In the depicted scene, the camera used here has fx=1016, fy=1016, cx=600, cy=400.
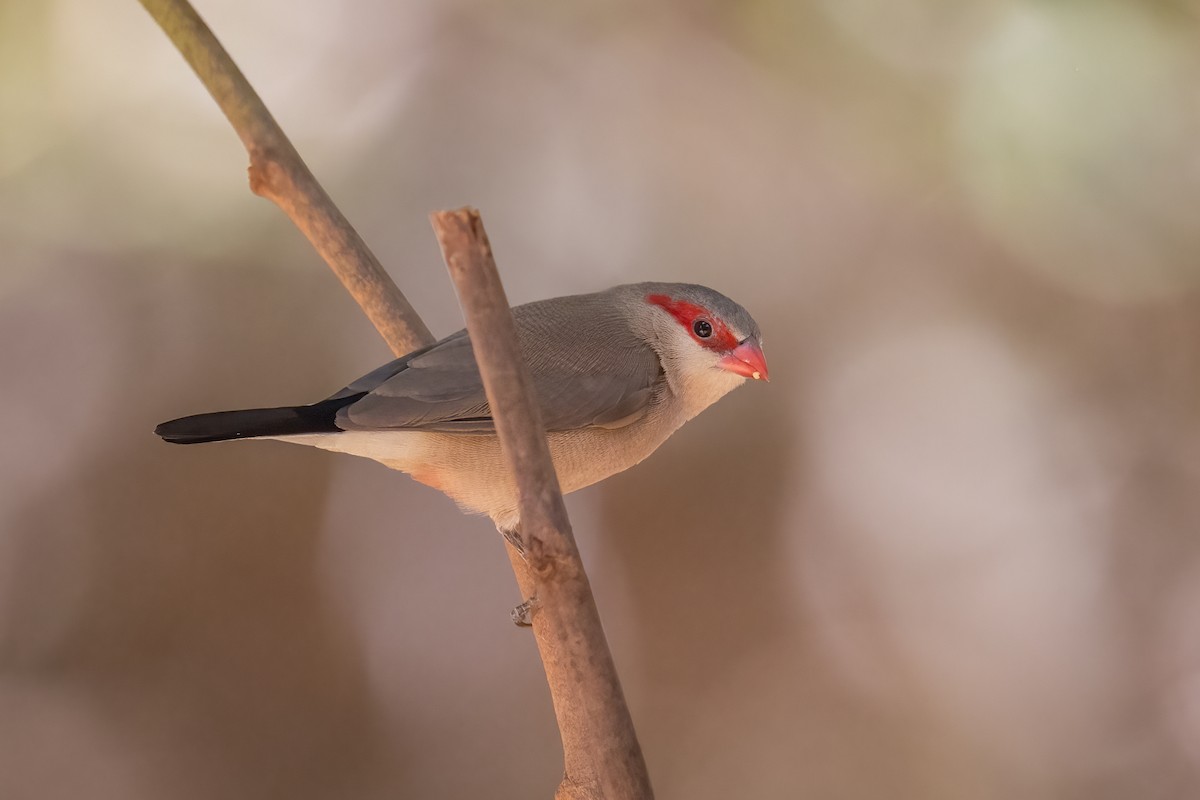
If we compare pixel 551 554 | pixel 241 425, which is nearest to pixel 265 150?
pixel 241 425

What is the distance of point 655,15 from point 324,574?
139 cm

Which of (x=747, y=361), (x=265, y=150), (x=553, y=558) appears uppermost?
(x=265, y=150)

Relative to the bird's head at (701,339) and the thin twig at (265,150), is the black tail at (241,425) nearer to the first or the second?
the thin twig at (265,150)

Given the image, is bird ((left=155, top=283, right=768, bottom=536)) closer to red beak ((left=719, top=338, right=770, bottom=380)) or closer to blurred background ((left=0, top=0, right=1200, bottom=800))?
red beak ((left=719, top=338, right=770, bottom=380))

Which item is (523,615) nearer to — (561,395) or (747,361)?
(561,395)

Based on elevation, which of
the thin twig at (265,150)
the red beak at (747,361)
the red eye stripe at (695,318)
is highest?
the thin twig at (265,150)

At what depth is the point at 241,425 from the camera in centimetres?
111

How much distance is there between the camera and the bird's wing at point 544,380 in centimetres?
125

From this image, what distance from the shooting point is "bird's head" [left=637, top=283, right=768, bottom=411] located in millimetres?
1378

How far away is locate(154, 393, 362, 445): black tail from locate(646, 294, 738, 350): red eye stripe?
504mm

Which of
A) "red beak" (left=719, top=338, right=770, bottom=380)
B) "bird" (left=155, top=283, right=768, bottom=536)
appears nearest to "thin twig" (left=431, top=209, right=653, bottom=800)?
"bird" (left=155, top=283, right=768, bottom=536)

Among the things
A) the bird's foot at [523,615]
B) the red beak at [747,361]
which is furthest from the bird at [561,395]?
the bird's foot at [523,615]

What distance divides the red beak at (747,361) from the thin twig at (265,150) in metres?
0.51

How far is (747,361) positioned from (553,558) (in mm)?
561
